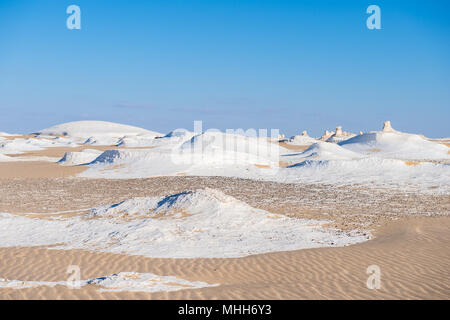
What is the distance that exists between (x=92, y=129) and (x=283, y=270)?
14836cm

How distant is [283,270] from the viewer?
920 centimetres

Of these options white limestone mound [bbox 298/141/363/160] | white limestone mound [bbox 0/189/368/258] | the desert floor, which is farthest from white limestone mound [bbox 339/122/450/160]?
white limestone mound [bbox 0/189/368/258]

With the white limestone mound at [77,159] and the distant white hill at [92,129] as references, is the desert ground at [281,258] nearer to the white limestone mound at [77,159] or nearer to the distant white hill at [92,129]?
the white limestone mound at [77,159]

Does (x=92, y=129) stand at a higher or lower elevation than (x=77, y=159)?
lower

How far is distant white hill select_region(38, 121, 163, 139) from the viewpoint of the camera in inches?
5640

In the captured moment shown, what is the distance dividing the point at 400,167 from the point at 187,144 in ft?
80.8

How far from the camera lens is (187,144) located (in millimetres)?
49344

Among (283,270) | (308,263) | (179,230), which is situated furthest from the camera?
(179,230)

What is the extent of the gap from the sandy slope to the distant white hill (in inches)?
5127

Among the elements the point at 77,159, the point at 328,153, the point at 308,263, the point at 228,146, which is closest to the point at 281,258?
the point at 308,263

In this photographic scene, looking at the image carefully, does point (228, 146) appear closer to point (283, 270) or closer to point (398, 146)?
point (398, 146)

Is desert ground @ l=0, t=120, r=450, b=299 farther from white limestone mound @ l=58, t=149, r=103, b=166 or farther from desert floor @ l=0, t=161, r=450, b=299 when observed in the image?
white limestone mound @ l=58, t=149, r=103, b=166

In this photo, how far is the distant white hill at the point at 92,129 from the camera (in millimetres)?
143250
